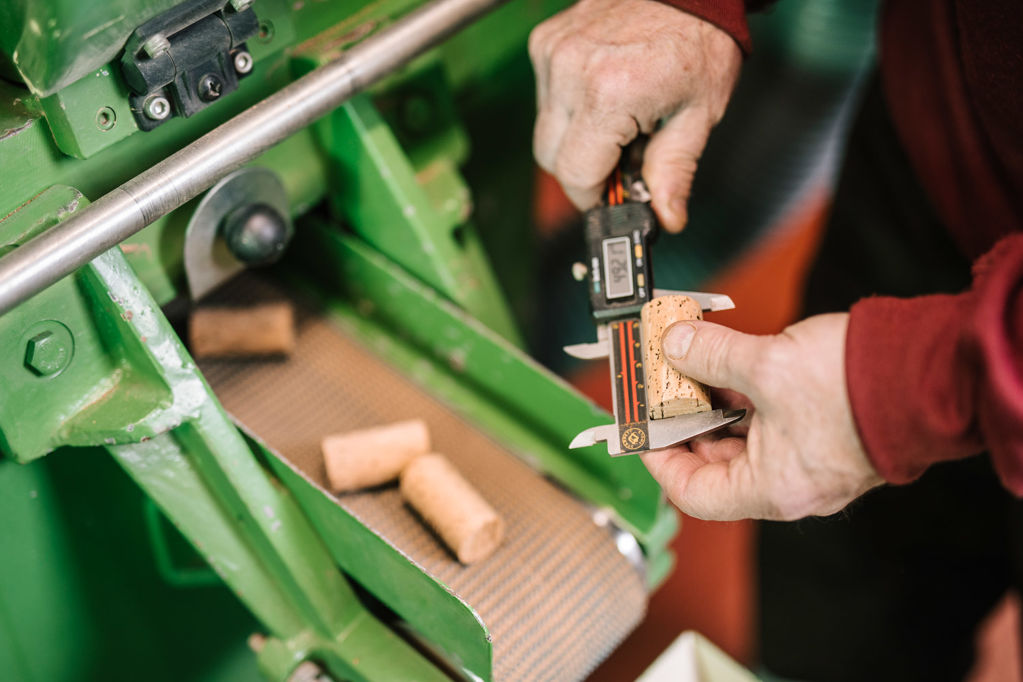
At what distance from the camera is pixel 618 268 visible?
3.22ft

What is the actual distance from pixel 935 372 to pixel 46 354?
0.75 meters

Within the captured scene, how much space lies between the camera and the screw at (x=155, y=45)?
80cm

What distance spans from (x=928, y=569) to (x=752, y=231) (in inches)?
43.8

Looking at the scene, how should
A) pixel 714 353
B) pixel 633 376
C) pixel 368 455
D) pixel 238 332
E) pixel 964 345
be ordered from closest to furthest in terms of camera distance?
pixel 964 345 → pixel 714 353 → pixel 633 376 → pixel 368 455 → pixel 238 332

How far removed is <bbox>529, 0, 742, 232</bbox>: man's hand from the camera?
0.99 metres

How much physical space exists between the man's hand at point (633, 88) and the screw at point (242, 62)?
13.0 inches

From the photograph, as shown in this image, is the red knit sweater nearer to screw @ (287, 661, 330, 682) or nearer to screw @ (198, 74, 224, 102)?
screw @ (198, 74, 224, 102)

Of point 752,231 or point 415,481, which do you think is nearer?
point 415,481

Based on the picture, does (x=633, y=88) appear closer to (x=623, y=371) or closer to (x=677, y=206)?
(x=677, y=206)

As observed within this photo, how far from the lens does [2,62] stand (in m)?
0.83

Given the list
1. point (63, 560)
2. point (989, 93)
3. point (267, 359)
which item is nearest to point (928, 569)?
point (989, 93)

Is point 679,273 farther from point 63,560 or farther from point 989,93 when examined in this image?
point 63,560

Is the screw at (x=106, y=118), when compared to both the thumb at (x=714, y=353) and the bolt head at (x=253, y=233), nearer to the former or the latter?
the bolt head at (x=253, y=233)

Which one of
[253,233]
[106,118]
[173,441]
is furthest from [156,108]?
[173,441]
